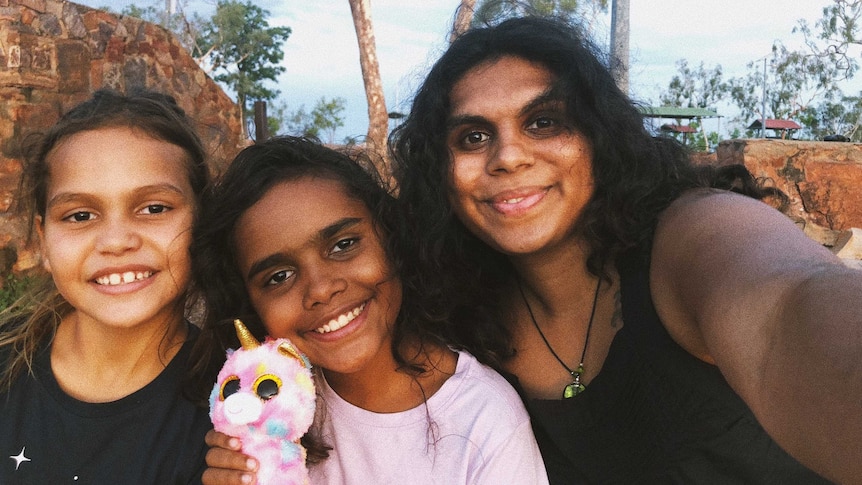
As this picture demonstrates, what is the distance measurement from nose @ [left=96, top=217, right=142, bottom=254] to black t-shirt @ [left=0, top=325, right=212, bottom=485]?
461 mm

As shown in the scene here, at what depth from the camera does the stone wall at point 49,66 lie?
5301 millimetres

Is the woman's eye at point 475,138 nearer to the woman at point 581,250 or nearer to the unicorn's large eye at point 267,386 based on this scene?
the woman at point 581,250

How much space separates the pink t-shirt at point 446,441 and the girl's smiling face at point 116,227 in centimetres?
70

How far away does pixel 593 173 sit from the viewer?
7.17 ft

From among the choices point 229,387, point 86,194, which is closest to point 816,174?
point 229,387

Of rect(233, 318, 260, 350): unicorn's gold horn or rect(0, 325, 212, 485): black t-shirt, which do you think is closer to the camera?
rect(233, 318, 260, 350): unicorn's gold horn

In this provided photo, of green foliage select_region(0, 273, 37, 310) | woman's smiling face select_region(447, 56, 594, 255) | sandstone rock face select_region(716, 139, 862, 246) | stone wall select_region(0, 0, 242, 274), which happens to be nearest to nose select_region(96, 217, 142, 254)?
woman's smiling face select_region(447, 56, 594, 255)

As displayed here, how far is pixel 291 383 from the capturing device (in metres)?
1.75

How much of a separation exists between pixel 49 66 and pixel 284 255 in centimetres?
487

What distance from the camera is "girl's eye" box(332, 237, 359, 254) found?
212 cm

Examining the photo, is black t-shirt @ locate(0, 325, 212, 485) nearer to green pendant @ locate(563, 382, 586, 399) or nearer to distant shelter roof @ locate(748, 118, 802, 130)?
green pendant @ locate(563, 382, 586, 399)

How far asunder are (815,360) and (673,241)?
30.1 inches

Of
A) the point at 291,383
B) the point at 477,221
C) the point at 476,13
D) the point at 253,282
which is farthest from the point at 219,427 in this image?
the point at 476,13

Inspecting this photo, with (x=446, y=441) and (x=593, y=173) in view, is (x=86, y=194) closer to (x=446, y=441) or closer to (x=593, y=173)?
(x=446, y=441)
